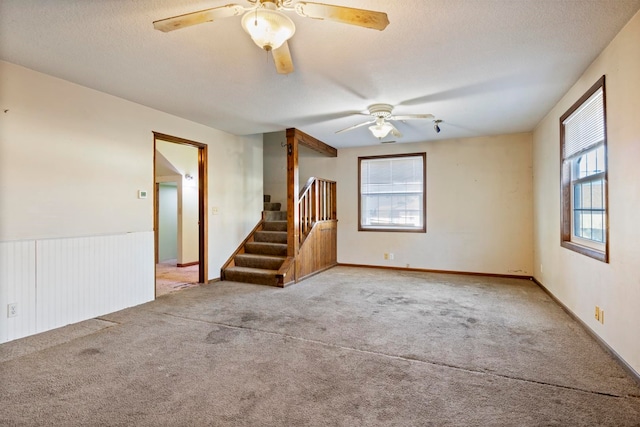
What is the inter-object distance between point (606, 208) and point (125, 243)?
475 centimetres

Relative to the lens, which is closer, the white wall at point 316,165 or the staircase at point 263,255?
the staircase at point 263,255

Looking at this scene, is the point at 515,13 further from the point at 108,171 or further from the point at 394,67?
the point at 108,171

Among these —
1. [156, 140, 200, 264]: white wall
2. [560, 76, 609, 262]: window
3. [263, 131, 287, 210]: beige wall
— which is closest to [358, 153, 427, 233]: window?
[263, 131, 287, 210]: beige wall

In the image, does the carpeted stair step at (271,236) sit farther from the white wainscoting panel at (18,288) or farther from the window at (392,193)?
the white wainscoting panel at (18,288)

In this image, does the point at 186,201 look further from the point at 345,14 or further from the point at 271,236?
the point at 345,14

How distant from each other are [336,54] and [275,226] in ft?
12.9

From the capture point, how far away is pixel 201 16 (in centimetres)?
177

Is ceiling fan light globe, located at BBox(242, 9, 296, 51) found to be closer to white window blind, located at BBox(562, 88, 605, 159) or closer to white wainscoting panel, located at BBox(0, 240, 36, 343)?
white window blind, located at BBox(562, 88, 605, 159)

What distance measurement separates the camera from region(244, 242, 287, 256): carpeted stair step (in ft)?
18.0

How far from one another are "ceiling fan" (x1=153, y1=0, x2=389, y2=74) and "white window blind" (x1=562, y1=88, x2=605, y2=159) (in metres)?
2.33

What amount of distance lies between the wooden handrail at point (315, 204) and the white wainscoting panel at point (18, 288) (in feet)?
10.9

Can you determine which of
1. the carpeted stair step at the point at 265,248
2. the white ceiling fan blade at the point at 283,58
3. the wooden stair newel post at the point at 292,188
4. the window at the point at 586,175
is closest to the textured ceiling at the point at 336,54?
the white ceiling fan blade at the point at 283,58

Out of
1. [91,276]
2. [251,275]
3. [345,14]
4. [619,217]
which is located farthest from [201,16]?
[251,275]

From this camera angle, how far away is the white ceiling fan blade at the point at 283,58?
2090 millimetres
